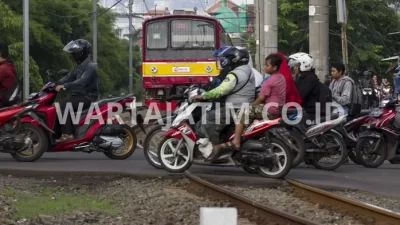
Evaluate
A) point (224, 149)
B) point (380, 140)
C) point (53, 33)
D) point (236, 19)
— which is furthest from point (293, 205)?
point (236, 19)

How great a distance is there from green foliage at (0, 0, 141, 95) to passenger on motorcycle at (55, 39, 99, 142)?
2920cm

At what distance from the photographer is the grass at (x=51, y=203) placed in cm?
877

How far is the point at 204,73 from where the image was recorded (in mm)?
29797

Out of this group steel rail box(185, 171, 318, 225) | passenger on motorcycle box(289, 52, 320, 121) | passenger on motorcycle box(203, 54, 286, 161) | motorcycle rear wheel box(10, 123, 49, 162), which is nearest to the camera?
steel rail box(185, 171, 318, 225)

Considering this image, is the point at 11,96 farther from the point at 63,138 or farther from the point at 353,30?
the point at 353,30

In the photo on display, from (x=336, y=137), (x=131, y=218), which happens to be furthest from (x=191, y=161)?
(x=131, y=218)

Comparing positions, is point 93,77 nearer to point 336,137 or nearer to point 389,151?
point 336,137

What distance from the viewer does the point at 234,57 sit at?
11.8m

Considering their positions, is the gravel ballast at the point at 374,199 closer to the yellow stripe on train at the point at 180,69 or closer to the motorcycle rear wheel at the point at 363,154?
the motorcycle rear wheel at the point at 363,154

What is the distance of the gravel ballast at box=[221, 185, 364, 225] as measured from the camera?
8734 mm

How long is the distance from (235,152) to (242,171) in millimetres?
1093

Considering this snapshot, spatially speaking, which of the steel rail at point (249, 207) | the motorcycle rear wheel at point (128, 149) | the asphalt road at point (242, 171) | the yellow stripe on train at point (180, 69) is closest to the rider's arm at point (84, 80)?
the motorcycle rear wheel at point (128, 149)

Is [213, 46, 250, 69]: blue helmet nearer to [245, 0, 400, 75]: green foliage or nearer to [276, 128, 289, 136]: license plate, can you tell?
[276, 128, 289, 136]: license plate

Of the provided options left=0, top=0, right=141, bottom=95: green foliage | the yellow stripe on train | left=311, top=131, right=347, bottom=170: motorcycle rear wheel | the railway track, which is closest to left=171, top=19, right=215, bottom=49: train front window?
the yellow stripe on train
